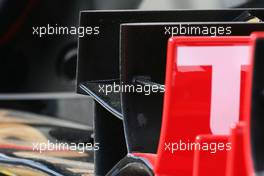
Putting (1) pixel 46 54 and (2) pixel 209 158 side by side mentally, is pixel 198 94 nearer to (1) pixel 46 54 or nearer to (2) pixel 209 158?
(2) pixel 209 158

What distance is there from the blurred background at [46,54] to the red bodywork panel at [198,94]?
71 centimetres

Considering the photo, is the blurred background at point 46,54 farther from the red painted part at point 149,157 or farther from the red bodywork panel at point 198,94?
the red bodywork panel at point 198,94

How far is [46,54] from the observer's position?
2.51m

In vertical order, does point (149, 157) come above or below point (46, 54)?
below

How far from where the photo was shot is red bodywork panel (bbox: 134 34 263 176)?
1.73 meters

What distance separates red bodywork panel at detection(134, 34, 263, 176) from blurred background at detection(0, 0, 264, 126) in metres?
0.71

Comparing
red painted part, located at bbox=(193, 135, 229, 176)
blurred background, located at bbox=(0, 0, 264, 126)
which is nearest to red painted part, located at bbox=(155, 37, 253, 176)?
red painted part, located at bbox=(193, 135, 229, 176)

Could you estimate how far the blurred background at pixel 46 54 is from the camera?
8.09 ft

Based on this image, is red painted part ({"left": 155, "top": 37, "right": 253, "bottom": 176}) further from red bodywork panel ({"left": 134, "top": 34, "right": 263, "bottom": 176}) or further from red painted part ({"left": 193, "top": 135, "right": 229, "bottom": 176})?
red painted part ({"left": 193, "top": 135, "right": 229, "bottom": 176})

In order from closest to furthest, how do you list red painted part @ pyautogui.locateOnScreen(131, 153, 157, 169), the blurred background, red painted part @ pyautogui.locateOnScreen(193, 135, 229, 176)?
1. red painted part @ pyautogui.locateOnScreen(193, 135, 229, 176)
2. red painted part @ pyautogui.locateOnScreen(131, 153, 157, 169)
3. the blurred background

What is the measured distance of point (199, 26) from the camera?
86.6 inches

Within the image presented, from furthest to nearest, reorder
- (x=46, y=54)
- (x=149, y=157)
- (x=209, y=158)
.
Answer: (x=46, y=54), (x=149, y=157), (x=209, y=158)

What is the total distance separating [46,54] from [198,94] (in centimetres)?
91

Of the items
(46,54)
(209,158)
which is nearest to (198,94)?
(209,158)
